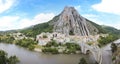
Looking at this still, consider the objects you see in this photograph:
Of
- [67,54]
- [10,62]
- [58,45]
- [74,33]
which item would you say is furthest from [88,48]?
[74,33]

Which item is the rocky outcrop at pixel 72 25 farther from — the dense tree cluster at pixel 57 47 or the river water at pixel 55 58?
the river water at pixel 55 58

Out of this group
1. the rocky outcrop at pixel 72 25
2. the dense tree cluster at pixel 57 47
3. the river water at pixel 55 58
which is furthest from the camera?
the rocky outcrop at pixel 72 25

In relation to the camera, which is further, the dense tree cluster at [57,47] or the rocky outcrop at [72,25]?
the rocky outcrop at [72,25]

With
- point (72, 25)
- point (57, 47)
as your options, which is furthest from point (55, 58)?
point (72, 25)

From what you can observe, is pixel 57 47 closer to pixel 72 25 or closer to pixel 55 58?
pixel 55 58

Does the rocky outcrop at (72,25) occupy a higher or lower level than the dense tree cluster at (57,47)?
higher

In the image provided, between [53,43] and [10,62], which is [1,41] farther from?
[10,62]

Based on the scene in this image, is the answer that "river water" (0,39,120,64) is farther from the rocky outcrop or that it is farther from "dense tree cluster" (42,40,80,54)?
the rocky outcrop

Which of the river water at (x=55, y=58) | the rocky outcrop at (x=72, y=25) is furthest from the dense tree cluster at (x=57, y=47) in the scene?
the rocky outcrop at (x=72, y=25)

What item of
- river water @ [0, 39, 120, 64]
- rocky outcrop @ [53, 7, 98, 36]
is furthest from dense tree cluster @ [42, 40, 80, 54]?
rocky outcrop @ [53, 7, 98, 36]
